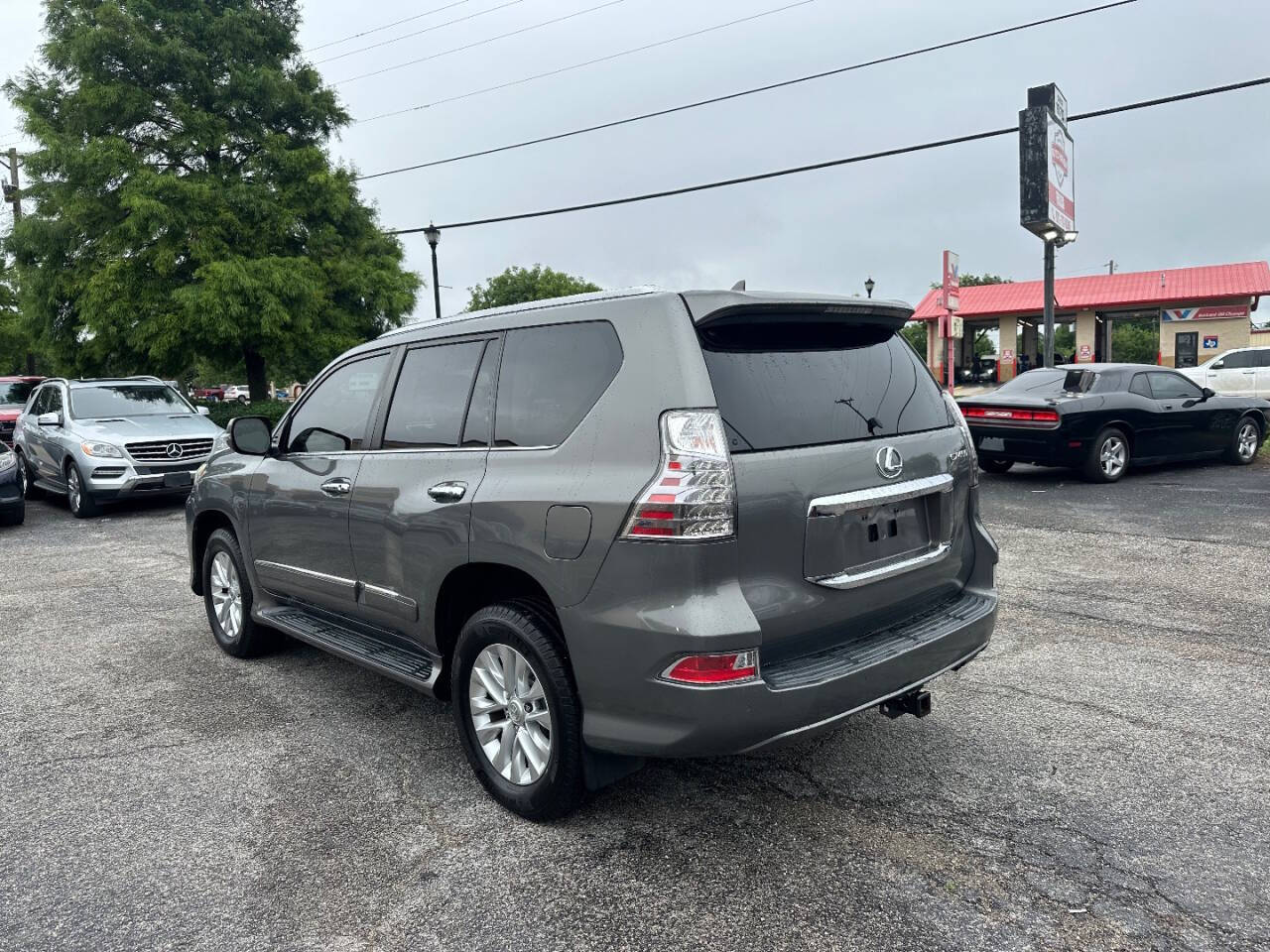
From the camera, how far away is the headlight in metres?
11.6

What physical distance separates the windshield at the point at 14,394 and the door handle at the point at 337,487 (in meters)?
17.6

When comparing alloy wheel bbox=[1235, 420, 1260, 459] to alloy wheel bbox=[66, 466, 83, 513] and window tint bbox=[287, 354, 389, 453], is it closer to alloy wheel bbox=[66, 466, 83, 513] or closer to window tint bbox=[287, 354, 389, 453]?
window tint bbox=[287, 354, 389, 453]

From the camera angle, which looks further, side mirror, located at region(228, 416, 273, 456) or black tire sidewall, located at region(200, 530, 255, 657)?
black tire sidewall, located at region(200, 530, 255, 657)

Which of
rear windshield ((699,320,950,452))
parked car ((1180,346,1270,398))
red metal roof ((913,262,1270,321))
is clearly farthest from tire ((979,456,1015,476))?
red metal roof ((913,262,1270,321))

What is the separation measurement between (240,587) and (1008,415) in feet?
30.7

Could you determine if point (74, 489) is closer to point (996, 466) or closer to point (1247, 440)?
point (996, 466)

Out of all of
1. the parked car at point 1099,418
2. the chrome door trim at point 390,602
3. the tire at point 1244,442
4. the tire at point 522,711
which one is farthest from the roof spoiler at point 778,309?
the tire at point 1244,442

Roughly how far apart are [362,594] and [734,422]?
203cm

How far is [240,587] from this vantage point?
5191 millimetres

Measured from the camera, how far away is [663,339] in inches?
116

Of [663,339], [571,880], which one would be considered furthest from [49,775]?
[663,339]

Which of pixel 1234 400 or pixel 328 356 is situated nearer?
pixel 1234 400

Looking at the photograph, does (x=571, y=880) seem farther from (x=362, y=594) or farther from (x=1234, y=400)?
(x=1234, y=400)

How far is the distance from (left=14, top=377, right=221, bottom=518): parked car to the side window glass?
28.7 ft
